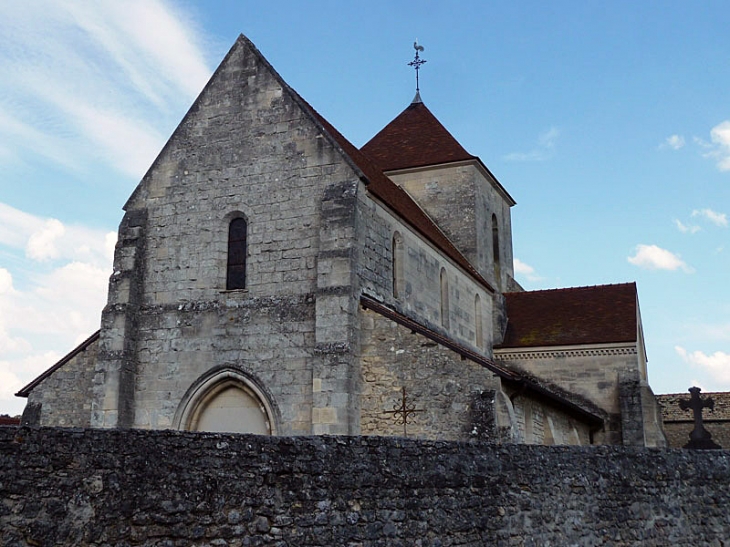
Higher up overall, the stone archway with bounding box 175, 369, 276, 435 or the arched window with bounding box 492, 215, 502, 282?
the arched window with bounding box 492, 215, 502, 282

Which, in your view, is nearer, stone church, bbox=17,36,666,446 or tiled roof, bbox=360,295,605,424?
tiled roof, bbox=360,295,605,424

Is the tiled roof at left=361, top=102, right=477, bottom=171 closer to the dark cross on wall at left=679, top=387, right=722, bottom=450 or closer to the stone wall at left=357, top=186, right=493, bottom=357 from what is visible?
the stone wall at left=357, top=186, right=493, bottom=357

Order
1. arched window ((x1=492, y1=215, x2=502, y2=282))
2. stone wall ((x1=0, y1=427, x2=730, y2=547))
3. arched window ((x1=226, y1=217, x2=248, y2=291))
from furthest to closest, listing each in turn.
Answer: arched window ((x1=492, y1=215, x2=502, y2=282))
arched window ((x1=226, y1=217, x2=248, y2=291))
stone wall ((x1=0, y1=427, x2=730, y2=547))

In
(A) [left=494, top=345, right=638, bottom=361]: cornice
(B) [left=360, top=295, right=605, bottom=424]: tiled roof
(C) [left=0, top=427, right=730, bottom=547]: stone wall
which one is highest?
(A) [left=494, top=345, right=638, bottom=361]: cornice

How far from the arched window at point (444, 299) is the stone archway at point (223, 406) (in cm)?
591

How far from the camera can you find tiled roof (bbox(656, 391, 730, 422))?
107ft

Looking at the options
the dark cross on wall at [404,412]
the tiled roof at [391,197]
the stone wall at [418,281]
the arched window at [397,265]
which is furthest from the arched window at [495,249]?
the dark cross on wall at [404,412]

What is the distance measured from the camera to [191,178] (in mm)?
17516

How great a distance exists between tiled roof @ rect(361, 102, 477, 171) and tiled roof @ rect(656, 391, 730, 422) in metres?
14.5

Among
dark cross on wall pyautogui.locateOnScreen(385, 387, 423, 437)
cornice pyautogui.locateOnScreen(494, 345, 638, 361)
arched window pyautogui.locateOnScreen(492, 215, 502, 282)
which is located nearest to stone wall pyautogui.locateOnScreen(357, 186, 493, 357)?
cornice pyautogui.locateOnScreen(494, 345, 638, 361)

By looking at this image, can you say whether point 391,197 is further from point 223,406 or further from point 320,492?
point 320,492

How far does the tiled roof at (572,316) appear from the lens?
77.4 ft

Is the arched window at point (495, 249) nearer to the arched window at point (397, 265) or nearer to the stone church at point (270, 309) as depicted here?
the stone church at point (270, 309)

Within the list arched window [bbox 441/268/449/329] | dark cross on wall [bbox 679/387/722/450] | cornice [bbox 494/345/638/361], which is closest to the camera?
dark cross on wall [bbox 679/387/722/450]
